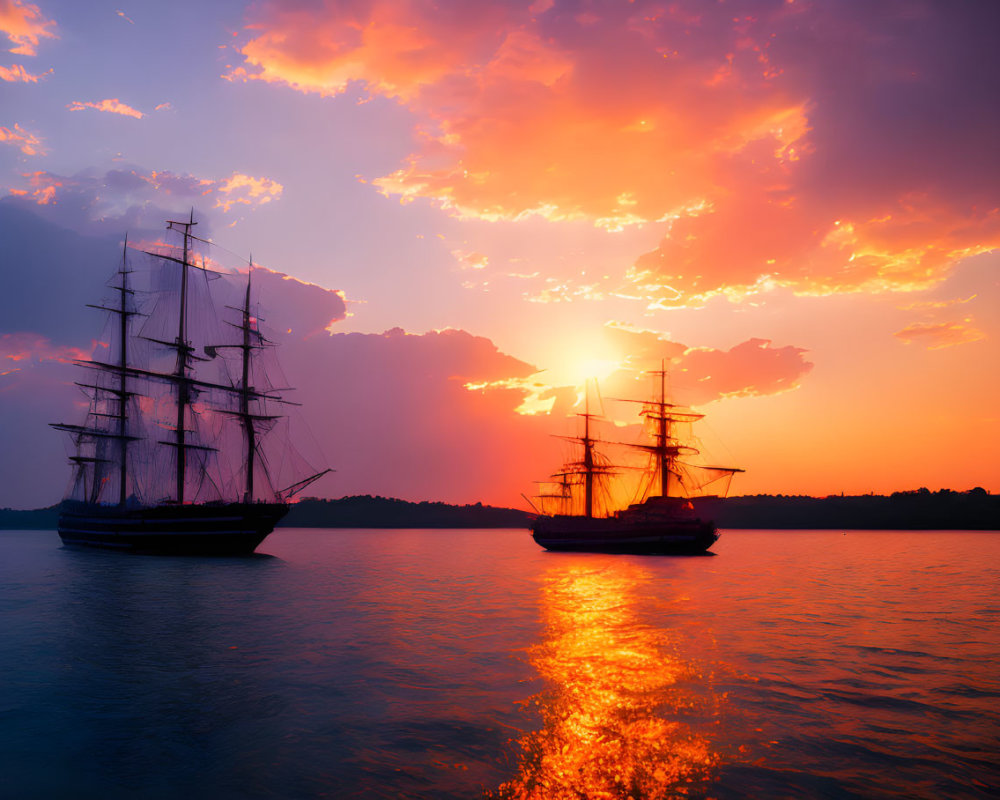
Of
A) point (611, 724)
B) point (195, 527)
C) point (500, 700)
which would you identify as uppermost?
point (611, 724)

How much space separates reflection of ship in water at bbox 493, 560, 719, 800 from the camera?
9438 millimetres

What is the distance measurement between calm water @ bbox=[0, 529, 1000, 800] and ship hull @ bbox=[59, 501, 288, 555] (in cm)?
3193

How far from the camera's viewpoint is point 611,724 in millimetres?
12422

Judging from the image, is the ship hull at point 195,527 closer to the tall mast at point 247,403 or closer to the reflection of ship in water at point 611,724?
the tall mast at point 247,403

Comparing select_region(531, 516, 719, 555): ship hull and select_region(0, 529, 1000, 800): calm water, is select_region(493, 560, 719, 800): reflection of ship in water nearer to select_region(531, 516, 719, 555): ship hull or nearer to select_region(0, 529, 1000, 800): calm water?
select_region(0, 529, 1000, 800): calm water

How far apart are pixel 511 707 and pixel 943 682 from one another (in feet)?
38.4

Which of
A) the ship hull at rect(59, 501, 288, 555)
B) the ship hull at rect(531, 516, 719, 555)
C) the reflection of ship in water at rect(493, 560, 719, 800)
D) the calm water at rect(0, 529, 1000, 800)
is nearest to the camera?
the reflection of ship in water at rect(493, 560, 719, 800)

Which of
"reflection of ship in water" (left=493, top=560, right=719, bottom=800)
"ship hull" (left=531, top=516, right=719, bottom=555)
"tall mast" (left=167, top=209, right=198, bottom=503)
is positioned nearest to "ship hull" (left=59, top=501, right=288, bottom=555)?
"tall mast" (left=167, top=209, right=198, bottom=503)

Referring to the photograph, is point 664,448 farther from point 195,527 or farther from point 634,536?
point 195,527

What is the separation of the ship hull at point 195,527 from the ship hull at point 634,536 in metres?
44.2

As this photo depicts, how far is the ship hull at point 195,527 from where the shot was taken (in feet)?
210

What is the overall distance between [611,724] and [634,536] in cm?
7429

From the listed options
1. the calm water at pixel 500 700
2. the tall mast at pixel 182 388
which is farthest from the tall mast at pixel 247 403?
the calm water at pixel 500 700

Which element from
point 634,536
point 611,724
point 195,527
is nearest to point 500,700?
point 611,724
